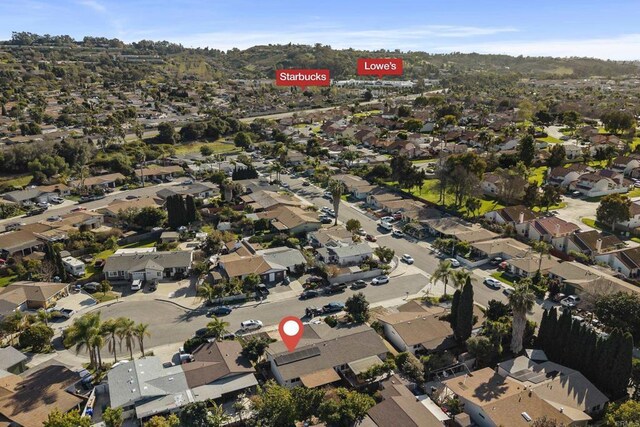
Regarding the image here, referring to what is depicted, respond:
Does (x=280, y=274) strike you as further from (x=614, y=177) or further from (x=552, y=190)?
(x=614, y=177)

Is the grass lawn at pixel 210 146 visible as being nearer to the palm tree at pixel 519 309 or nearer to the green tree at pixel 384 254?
the green tree at pixel 384 254

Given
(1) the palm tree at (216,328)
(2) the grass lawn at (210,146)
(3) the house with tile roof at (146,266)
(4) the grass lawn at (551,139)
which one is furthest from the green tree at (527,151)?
(1) the palm tree at (216,328)

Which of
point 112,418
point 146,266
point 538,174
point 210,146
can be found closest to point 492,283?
point 146,266

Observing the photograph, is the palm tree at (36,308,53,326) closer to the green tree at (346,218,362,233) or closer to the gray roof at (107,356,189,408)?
the gray roof at (107,356,189,408)

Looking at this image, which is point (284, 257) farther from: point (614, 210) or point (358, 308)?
point (614, 210)

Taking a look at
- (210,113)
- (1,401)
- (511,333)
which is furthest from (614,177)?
(210,113)
